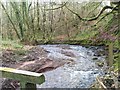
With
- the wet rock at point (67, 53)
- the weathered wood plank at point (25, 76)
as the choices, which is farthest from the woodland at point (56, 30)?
the weathered wood plank at point (25, 76)

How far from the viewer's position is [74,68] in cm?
157

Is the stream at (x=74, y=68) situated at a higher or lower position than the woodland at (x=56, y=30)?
lower

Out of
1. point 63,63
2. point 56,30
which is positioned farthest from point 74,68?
point 56,30

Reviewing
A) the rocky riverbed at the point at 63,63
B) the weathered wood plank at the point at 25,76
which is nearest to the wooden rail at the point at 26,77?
the weathered wood plank at the point at 25,76

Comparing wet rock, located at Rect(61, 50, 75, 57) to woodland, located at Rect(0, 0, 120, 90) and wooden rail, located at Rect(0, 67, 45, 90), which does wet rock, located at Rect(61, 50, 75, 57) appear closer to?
woodland, located at Rect(0, 0, 120, 90)

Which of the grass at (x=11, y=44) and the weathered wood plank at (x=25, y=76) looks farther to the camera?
the grass at (x=11, y=44)

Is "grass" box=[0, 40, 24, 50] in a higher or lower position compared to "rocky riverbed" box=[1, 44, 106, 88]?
higher

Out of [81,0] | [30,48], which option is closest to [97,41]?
[81,0]

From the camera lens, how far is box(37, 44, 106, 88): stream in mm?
1544

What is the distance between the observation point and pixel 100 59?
5.21 feet

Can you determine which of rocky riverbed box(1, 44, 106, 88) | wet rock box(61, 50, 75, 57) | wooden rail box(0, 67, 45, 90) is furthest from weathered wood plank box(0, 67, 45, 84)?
wet rock box(61, 50, 75, 57)

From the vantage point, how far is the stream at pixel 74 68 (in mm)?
1544

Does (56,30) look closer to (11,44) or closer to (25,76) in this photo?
(11,44)

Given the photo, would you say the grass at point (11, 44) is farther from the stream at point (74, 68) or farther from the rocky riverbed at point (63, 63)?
the stream at point (74, 68)
